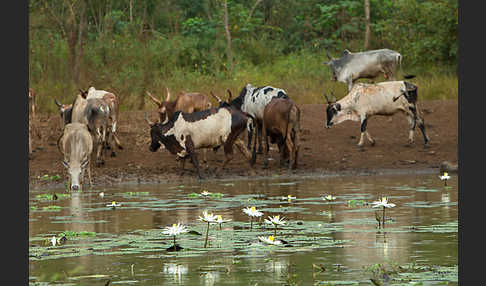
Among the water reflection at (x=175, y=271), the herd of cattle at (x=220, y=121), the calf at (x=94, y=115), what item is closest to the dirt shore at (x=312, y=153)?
the herd of cattle at (x=220, y=121)

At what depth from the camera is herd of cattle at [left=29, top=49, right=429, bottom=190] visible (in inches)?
704

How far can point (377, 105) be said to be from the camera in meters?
21.9

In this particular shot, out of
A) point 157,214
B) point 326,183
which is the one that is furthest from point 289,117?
point 157,214

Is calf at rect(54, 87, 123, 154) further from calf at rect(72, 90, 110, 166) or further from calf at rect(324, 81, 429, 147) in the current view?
calf at rect(324, 81, 429, 147)

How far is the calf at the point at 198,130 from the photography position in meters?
18.9

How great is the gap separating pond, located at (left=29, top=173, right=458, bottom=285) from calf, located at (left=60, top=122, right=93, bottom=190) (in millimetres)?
981

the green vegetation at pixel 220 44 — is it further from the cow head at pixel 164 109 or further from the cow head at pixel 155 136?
the cow head at pixel 155 136

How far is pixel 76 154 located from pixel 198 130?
9.05ft

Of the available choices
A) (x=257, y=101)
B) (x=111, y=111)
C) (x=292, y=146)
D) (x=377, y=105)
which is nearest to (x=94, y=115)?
(x=111, y=111)

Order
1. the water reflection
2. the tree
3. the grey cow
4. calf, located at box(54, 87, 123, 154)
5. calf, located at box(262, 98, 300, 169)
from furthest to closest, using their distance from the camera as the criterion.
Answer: the tree → the grey cow → calf, located at box(54, 87, 123, 154) → calf, located at box(262, 98, 300, 169) → the water reflection

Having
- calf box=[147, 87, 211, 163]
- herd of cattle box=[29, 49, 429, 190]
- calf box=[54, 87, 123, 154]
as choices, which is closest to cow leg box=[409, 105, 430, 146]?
herd of cattle box=[29, 49, 429, 190]

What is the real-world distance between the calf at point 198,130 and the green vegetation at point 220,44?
6610 millimetres

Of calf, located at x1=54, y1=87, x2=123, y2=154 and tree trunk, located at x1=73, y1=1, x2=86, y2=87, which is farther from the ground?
tree trunk, located at x1=73, y1=1, x2=86, y2=87

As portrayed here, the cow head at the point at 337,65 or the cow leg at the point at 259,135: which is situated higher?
the cow head at the point at 337,65
